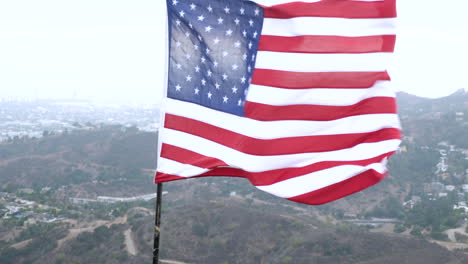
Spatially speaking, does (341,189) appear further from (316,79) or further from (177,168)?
(177,168)

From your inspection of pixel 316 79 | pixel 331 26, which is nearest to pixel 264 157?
pixel 316 79

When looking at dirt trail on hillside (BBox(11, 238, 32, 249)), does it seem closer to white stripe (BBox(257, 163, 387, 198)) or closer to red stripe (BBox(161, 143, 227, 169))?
red stripe (BBox(161, 143, 227, 169))

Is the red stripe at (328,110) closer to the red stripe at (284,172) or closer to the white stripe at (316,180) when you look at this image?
the red stripe at (284,172)

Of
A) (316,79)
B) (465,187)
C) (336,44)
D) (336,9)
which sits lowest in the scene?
(465,187)

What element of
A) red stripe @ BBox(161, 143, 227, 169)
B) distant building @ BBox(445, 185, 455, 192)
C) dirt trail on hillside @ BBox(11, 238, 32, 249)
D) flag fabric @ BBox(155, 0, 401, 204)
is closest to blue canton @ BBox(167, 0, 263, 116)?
flag fabric @ BBox(155, 0, 401, 204)

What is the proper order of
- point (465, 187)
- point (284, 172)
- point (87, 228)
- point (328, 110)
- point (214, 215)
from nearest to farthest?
point (284, 172) < point (328, 110) < point (87, 228) < point (214, 215) < point (465, 187)

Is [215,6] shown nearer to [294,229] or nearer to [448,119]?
[294,229]

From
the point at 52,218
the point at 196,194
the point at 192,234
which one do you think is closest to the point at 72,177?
the point at 196,194
